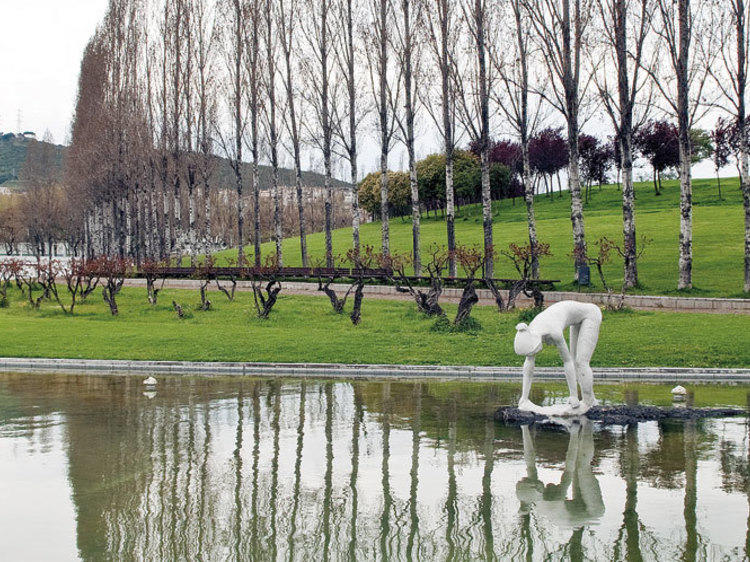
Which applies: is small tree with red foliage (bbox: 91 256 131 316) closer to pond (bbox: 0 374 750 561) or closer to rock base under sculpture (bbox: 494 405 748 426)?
pond (bbox: 0 374 750 561)

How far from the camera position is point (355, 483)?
755 cm

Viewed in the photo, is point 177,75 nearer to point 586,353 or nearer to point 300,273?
point 300,273

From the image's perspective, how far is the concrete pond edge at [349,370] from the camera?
47.4 feet

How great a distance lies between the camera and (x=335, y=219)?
11056cm

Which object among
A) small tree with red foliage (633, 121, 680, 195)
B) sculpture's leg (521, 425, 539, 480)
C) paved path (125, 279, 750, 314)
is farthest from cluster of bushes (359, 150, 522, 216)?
sculpture's leg (521, 425, 539, 480)

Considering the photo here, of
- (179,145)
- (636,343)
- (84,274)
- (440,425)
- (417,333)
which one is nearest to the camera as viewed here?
(440,425)

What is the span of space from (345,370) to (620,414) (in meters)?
6.04

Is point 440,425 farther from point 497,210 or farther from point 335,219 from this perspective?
point 335,219

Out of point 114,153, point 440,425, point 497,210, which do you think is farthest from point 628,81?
point 497,210

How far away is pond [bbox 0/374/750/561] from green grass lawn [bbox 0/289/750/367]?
382cm

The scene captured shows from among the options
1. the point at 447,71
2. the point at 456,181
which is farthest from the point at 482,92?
the point at 456,181

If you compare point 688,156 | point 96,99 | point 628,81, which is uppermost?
point 96,99

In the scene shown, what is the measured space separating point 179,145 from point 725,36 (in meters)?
29.5

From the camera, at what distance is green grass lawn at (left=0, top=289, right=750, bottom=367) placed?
1612cm
